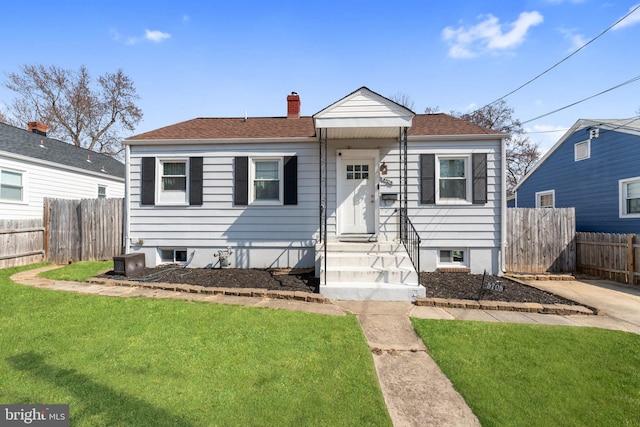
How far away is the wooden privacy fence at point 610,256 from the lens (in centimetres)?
689

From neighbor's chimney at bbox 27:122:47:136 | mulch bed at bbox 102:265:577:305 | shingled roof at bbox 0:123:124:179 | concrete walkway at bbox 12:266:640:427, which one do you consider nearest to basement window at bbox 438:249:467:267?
mulch bed at bbox 102:265:577:305

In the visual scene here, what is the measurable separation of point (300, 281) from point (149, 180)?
16.9ft

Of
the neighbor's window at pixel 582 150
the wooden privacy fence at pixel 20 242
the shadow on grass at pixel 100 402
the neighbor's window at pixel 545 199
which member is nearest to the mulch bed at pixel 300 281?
the shadow on grass at pixel 100 402

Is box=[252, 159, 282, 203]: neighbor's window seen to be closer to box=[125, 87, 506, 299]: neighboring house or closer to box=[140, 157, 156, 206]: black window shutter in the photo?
box=[125, 87, 506, 299]: neighboring house

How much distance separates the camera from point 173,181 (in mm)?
7848

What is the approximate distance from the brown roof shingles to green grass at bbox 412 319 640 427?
5.23 metres

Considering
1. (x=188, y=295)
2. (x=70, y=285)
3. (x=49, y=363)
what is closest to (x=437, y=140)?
(x=188, y=295)

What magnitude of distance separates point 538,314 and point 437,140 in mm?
4577

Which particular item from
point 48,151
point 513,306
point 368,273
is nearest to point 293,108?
point 368,273

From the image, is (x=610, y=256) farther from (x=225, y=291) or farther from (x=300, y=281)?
(x=225, y=291)

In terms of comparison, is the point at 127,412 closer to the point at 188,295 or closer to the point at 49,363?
the point at 49,363

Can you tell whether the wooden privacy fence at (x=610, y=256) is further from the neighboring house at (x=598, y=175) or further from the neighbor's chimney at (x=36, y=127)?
the neighbor's chimney at (x=36, y=127)

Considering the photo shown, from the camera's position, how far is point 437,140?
24.2 feet

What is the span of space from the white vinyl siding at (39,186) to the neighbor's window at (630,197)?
20788 millimetres
